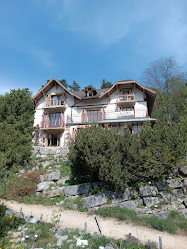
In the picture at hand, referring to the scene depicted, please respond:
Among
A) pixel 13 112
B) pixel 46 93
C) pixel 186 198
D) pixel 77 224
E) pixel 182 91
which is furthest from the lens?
pixel 182 91

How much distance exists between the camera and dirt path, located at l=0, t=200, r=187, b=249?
27.1 feet

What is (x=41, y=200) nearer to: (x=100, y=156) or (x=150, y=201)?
(x=100, y=156)

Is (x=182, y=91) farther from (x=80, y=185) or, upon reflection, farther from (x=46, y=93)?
(x=80, y=185)

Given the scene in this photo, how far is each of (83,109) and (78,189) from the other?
14054 mm

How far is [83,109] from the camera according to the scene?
84.6 ft

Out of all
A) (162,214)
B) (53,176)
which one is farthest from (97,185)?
(162,214)

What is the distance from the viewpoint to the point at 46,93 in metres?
27.7

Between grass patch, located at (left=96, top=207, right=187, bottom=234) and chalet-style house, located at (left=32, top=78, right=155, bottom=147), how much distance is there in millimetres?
12707

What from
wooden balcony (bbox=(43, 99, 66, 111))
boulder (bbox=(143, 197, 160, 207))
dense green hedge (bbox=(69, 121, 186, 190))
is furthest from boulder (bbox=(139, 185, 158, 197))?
wooden balcony (bbox=(43, 99, 66, 111))

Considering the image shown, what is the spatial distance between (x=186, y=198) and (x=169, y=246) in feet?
16.2

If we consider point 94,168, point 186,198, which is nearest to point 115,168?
point 94,168

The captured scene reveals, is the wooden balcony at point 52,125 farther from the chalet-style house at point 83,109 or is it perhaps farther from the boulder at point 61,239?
the boulder at point 61,239

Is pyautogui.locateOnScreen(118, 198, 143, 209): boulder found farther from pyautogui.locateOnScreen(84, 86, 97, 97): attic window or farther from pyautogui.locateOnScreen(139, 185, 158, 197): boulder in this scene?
pyautogui.locateOnScreen(84, 86, 97, 97): attic window

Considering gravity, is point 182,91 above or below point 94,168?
above
